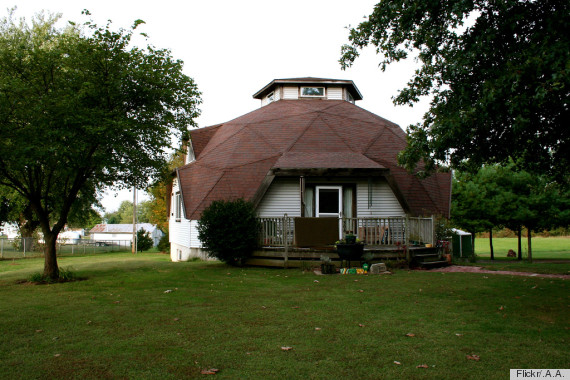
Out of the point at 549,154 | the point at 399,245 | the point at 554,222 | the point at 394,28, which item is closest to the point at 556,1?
the point at 394,28

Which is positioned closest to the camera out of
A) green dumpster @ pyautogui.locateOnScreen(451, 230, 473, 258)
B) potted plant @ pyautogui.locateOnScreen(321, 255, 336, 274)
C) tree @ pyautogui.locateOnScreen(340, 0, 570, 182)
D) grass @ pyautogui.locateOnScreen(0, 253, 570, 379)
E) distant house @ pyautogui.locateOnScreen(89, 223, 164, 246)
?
grass @ pyautogui.locateOnScreen(0, 253, 570, 379)

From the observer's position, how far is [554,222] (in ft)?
85.0

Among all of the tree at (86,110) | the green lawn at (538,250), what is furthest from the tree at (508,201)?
the tree at (86,110)

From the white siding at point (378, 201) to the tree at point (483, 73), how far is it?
662 centimetres

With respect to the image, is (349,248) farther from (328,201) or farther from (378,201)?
(378,201)

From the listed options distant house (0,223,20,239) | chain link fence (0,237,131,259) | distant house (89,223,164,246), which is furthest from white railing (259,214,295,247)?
distant house (89,223,164,246)

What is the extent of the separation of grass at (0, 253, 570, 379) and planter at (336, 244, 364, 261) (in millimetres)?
2513

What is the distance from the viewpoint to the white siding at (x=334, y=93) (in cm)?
2459

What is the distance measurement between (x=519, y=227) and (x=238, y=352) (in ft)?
88.7

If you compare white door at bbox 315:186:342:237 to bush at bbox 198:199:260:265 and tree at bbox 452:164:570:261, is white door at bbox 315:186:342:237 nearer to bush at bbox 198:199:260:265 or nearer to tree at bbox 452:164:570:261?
bush at bbox 198:199:260:265

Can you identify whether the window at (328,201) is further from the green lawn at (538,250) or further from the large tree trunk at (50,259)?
the green lawn at (538,250)

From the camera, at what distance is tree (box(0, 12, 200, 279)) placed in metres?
11.4

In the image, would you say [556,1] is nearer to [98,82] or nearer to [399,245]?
[399,245]

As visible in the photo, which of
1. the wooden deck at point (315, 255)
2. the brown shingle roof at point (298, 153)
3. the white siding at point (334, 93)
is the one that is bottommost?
the wooden deck at point (315, 255)
